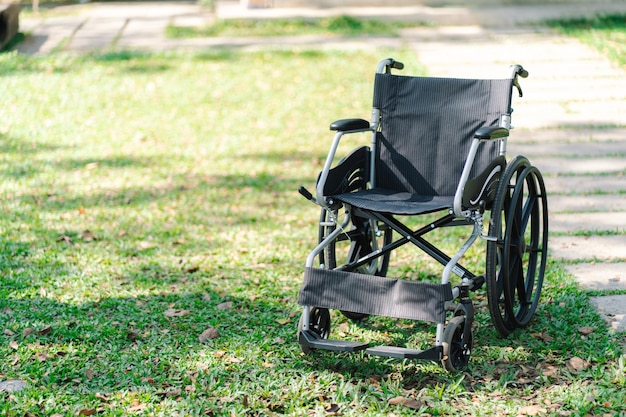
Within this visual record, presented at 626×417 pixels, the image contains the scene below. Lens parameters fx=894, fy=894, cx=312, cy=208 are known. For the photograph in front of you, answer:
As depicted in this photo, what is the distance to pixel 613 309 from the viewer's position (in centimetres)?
412

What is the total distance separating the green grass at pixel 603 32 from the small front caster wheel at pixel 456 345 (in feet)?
21.1

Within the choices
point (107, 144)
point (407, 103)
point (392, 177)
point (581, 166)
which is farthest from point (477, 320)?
point (107, 144)

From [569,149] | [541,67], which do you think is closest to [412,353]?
[569,149]

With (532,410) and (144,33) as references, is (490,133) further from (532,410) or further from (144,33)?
(144,33)

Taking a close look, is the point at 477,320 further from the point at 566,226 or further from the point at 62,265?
the point at 62,265

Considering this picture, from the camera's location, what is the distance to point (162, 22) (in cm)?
1269

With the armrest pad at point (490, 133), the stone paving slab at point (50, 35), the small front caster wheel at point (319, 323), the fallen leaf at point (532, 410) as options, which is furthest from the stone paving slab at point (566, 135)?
the stone paving slab at point (50, 35)

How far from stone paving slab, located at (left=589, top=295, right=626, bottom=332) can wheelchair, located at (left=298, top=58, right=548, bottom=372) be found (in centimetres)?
31

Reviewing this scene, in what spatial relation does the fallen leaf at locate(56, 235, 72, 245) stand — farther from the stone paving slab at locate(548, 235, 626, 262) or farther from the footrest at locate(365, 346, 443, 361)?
the stone paving slab at locate(548, 235, 626, 262)

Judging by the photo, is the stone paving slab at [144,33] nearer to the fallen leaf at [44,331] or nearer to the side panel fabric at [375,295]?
the fallen leaf at [44,331]

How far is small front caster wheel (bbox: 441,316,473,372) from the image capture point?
341 centimetres

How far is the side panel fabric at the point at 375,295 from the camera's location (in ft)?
11.2

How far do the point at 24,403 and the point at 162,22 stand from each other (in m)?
9.93

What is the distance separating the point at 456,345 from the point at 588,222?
2186mm
